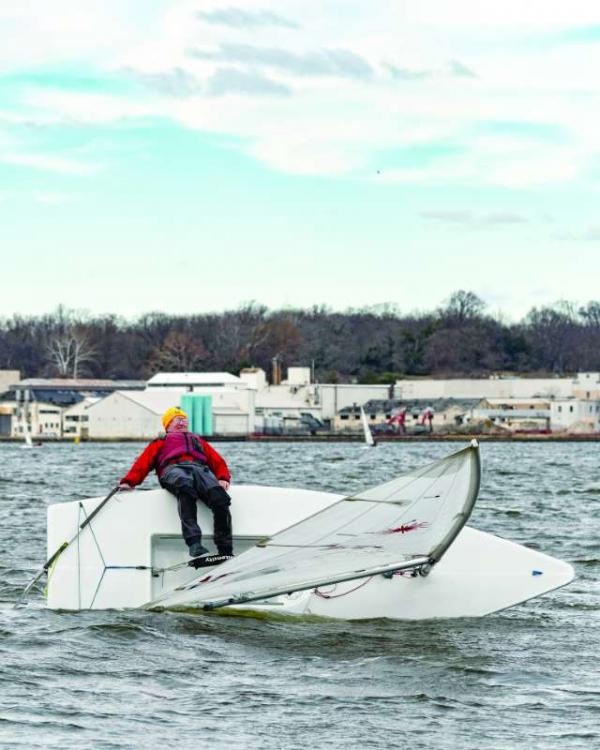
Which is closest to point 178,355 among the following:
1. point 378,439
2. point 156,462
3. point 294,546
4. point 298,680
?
point 378,439

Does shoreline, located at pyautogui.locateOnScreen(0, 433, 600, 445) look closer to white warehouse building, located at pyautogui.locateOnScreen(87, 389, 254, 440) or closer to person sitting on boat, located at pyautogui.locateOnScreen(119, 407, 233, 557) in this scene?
white warehouse building, located at pyautogui.locateOnScreen(87, 389, 254, 440)

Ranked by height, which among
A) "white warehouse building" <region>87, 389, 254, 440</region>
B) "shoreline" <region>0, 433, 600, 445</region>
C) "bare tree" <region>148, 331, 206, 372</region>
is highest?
"bare tree" <region>148, 331, 206, 372</region>

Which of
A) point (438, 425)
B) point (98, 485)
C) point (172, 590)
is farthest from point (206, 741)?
point (438, 425)

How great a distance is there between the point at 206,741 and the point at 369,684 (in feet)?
5.26

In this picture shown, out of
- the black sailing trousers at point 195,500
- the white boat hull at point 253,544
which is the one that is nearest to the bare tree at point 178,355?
the white boat hull at point 253,544

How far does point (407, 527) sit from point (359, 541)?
358 mm

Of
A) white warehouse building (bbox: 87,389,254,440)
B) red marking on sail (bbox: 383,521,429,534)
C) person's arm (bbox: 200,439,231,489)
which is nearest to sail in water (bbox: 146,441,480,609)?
red marking on sail (bbox: 383,521,429,534)

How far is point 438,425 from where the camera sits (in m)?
129

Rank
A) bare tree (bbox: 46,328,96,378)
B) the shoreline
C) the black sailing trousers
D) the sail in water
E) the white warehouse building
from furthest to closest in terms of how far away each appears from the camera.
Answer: bare tree (bbox: 46,328,96,378) → the shoreline → the white warehouse building → the black sailing trousers → the sail in water

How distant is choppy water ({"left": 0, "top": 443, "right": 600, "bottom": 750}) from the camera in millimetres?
8297

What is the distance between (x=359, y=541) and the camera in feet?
36.0

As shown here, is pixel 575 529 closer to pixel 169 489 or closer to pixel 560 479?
pixel 169 489

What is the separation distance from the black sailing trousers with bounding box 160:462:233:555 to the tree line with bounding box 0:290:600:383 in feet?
441

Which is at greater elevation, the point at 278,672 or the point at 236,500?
the point at 236,500
